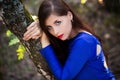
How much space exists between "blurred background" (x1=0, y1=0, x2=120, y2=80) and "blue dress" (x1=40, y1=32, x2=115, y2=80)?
10.5ft

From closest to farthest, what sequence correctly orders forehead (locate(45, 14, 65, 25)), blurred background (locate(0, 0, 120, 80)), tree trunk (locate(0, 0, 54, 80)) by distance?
tree trunk (locate(0, 0, 54, 80)), forehead (locate(45, 14, 65, 25)), blurred background (locate(0, 0, 120, 80))

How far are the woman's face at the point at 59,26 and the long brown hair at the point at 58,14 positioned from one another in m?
0.03

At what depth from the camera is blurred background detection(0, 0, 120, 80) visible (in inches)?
284

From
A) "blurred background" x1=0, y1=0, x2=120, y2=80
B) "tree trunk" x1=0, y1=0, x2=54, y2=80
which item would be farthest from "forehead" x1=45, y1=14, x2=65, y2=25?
"blurred background" x1=0, y1=0, x2=120, y2=80

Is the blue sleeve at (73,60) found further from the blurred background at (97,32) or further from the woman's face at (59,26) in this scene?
the blurred background at (97,32)

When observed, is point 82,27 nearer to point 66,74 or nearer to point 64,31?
point 64,31

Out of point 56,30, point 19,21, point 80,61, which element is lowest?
→ point 80,61

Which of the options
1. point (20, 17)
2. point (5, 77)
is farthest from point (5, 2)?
point (5, 77)

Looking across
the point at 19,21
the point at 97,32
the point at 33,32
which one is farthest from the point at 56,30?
the point at 97,32

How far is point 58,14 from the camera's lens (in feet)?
9.52

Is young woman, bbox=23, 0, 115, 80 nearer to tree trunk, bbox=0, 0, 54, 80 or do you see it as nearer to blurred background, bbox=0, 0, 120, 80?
tree trunk, bbox=0, 0, 54, 80

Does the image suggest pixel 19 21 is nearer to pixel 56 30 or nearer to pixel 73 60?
pixel 56 30

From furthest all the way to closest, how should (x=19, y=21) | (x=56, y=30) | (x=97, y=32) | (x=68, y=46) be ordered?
(x=97, y=32) → (x=68, y=46) → (x=56, y=30) → (x=19, y=21)

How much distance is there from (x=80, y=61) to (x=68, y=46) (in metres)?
0.28
